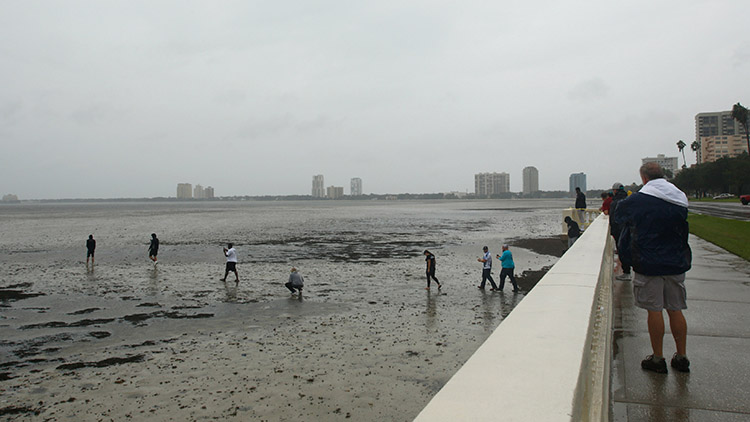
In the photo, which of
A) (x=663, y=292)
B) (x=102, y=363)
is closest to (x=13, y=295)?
(x=102, y=363)

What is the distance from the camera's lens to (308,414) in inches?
283

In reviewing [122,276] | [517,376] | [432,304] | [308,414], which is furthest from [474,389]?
[122,276]

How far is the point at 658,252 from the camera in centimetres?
409

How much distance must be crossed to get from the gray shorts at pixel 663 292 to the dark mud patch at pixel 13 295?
1949cm

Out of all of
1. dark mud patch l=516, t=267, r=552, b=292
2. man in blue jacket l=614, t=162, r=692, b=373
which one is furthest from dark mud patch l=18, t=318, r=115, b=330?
man in blue jacket l=614, t=162, r=692, b=373

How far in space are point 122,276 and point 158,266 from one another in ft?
10.2

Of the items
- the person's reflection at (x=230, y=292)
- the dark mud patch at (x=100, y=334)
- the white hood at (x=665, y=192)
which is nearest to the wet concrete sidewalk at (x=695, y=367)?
the white hood at (x=665, y=192)

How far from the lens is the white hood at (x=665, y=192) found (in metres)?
4.03

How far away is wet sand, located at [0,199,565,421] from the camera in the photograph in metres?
7.72

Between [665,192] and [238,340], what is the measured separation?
961cm

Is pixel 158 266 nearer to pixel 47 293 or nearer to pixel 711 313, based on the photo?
pixel 47 293

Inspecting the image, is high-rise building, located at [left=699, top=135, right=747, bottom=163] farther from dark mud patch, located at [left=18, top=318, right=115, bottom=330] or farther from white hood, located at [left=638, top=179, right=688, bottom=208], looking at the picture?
white hood, located at [left=638, top=179, right=688, bottom=208]

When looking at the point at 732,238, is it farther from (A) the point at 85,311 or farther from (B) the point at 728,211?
(B) the point at 728,211

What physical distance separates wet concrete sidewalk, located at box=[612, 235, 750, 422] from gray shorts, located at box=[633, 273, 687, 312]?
61cm
